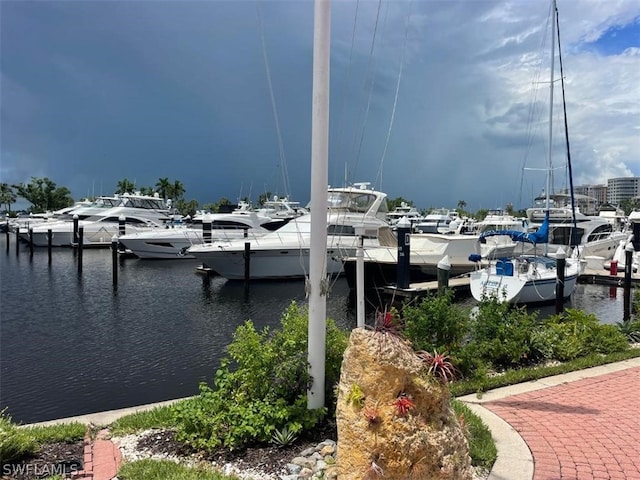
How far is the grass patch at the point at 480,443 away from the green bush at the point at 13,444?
12.4ft

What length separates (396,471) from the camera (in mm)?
2936

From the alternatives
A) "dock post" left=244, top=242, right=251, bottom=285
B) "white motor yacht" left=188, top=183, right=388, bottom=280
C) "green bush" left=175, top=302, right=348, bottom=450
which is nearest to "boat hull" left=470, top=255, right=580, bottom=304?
"white motor yacht" left=188, top=183, right=388, bottom=280

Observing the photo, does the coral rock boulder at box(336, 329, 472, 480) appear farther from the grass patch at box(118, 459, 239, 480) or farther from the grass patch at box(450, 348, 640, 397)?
the grass patch at box(450, 348, 640, 397)

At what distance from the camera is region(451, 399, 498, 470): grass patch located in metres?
4.07

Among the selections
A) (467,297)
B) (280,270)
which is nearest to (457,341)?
(467,297)

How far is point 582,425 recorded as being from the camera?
16.1 feet

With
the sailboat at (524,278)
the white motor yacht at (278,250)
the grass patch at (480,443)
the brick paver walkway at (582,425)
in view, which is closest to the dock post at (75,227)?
the white motor yacht at (278,250)

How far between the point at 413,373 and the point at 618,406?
12.5ft

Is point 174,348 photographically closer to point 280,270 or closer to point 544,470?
point 544,470

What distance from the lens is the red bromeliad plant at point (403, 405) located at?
2949 mm

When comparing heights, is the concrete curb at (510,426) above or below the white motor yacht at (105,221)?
below

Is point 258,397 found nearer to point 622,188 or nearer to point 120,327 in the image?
point 120,327

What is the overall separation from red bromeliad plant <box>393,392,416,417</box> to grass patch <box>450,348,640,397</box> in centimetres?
319

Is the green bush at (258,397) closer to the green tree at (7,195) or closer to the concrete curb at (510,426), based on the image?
the concrete curb at (510,426)
